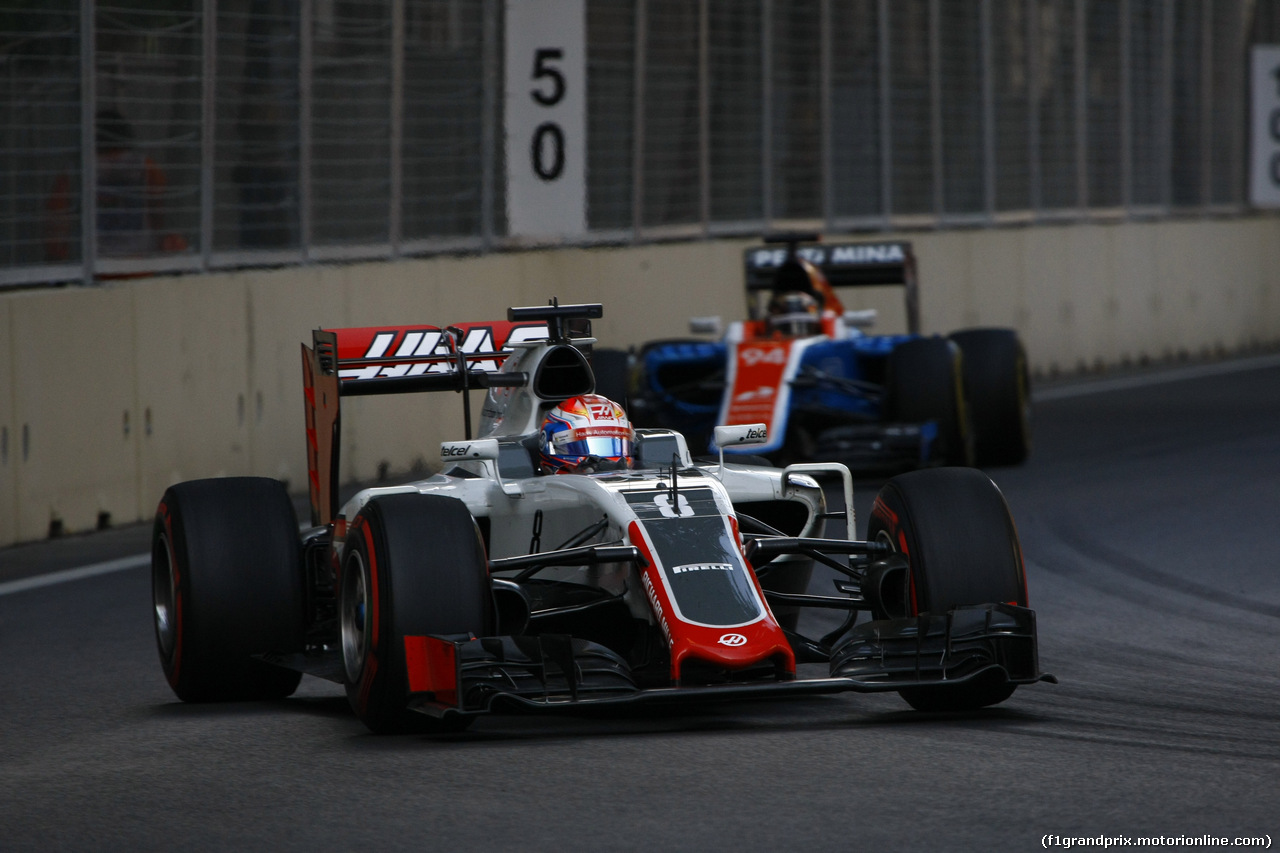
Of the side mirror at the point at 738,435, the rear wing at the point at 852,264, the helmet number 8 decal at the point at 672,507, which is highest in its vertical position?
the rear wing at the point at 852,264

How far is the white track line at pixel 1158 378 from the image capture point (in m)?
21.4

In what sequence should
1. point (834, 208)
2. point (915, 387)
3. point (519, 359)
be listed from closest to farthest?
point (519, 359) → point (915, 387) → point (834, 208)

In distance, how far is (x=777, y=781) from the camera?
20.4 feet

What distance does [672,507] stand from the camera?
7254 mm

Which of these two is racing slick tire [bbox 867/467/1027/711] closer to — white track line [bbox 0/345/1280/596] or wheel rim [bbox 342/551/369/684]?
wheel rim [bbox 342/551/369/684]

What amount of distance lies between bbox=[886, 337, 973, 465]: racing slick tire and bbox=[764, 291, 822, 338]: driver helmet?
3.64ft

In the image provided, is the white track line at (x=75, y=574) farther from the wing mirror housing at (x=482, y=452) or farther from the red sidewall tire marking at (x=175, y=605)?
the wing mirror housing at (x=482, y=452)

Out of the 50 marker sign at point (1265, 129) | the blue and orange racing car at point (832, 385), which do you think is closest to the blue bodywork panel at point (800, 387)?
the blue and orange racing car at point (832, 385)

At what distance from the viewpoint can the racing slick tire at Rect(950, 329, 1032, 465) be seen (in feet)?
49.3

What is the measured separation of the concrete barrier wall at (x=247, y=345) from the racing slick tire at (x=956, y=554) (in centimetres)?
622

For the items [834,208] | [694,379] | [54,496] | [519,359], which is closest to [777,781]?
[519,359]

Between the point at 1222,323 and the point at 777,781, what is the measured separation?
72.5 ft

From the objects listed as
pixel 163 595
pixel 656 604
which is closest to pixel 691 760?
pixel 656 604

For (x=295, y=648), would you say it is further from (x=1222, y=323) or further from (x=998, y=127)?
(x=1222, y=323)
